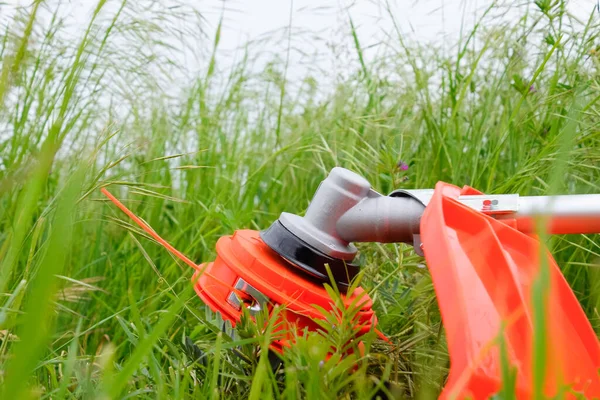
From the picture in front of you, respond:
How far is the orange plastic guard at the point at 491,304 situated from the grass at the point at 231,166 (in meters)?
0.16

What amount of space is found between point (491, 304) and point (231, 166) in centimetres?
170

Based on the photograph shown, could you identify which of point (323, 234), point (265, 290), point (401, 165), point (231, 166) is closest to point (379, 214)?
point (323, 234)

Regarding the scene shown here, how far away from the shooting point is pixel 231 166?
8.08 ft

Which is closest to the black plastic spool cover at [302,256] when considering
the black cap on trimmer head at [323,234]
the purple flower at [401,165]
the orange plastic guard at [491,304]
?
the black cap on trimmer head at [323,234]

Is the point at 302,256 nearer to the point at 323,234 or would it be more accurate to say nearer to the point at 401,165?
the point at 323,234

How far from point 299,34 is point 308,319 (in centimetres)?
202

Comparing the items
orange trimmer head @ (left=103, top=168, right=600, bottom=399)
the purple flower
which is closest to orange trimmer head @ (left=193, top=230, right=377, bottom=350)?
orange trimmer head @ (left=103, top=168, right=600, bottom=399)

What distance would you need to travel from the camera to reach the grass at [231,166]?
3.68 feet

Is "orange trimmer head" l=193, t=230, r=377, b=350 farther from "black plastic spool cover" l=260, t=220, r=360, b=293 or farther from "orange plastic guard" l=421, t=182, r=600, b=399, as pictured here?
"orange plastic guard" l=421, t=182, r=600, b=399

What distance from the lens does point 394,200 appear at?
116 cm

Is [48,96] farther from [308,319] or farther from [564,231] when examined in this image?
[564,231]

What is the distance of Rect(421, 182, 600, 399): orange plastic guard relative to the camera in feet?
2.43

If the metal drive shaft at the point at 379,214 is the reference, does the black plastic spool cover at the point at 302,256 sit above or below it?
below

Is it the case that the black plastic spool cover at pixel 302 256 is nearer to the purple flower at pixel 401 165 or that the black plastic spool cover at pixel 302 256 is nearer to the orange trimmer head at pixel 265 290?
the orange trimmer head at pixel 265 290
